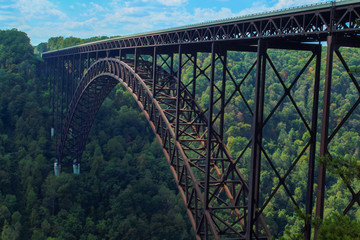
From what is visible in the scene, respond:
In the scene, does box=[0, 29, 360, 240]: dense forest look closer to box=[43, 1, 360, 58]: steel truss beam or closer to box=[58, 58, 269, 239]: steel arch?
box=[58, 58, 269, 239]: steel arch

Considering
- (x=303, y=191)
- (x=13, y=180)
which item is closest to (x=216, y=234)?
(x=13, y=180)

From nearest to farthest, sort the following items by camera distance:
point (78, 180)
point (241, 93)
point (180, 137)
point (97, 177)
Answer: point (241, 93) → point (180, 137) → point (78, 180) → point (97, 177)

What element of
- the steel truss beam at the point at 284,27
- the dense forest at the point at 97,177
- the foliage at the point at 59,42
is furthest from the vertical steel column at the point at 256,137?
the foliage at the point at 59,42

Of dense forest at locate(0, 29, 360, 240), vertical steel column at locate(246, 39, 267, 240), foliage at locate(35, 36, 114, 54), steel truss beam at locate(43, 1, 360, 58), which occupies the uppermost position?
foliage at locate(35, 36, 114, 54)

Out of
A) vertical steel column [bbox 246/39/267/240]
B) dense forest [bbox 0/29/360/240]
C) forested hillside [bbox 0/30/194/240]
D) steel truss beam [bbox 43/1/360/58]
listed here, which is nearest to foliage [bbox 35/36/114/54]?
dense forest [bbox 0/29/360/240]

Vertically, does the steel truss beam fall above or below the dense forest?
above

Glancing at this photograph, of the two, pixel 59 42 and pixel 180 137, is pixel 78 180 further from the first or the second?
pixel 59 42

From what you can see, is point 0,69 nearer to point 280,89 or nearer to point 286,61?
point 280,89

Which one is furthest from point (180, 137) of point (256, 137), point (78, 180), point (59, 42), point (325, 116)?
point (59, 42)

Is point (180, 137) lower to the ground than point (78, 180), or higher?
higher

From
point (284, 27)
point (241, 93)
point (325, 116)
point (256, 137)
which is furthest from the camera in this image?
point (241, 93)

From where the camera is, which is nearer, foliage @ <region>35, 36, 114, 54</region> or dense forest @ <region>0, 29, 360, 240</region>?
dense forest @ <region>0, 29, 360, 240</region>
